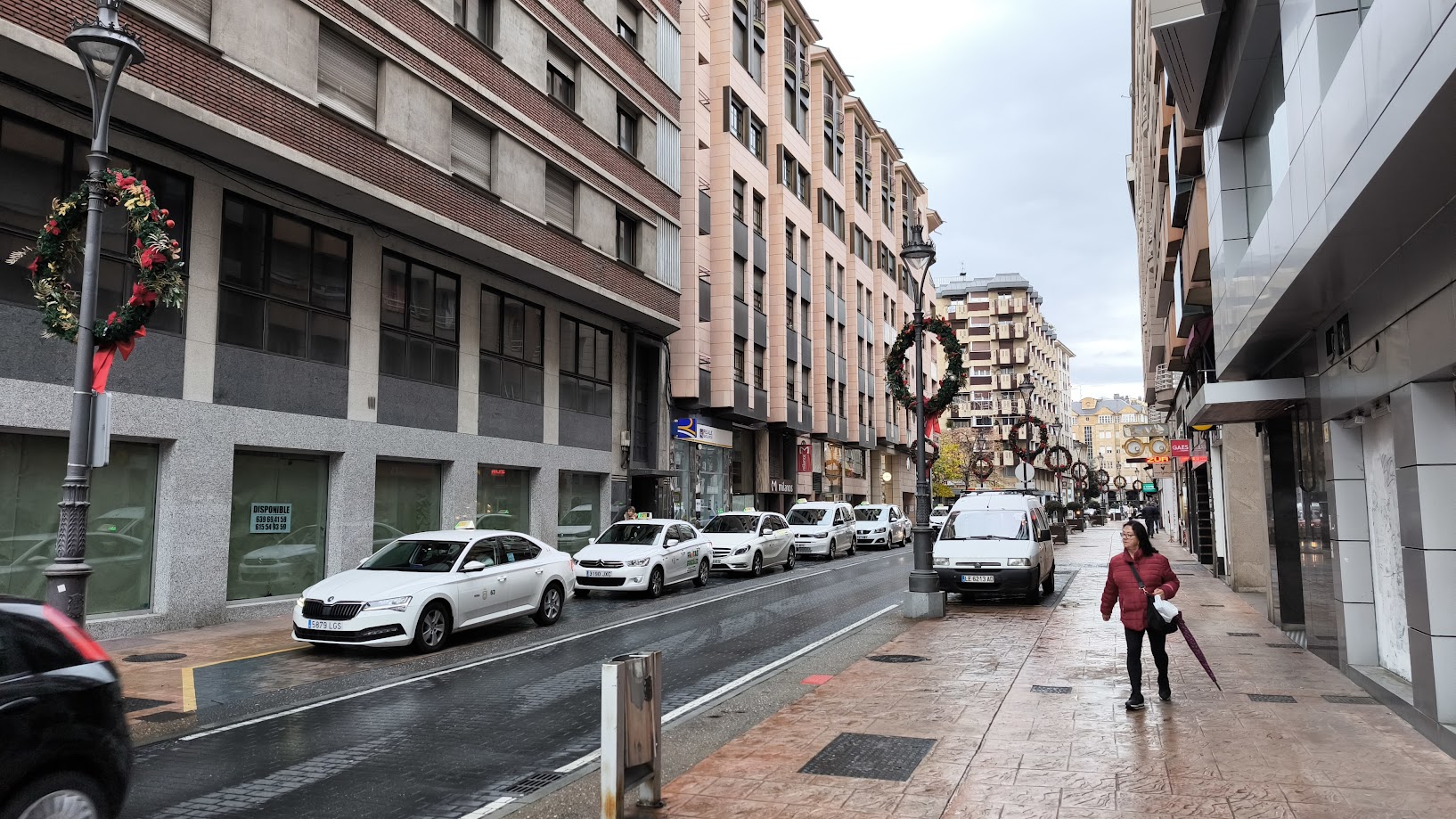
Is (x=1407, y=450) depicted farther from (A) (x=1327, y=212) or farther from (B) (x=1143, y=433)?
(B) (x=1143, y=433)

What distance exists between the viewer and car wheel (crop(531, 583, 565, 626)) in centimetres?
1483

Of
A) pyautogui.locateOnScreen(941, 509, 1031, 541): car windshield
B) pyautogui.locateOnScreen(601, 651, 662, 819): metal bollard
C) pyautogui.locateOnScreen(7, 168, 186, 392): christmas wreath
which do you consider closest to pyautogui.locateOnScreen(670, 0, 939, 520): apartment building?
pyautogui.locateOnScreen(941, 509, 1031, 541): car windshield

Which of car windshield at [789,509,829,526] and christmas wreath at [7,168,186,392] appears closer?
christmas wreath at [7,168,186,392]

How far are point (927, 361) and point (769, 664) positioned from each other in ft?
200

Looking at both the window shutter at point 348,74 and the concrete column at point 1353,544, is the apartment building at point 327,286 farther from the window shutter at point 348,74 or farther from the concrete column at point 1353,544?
the concrete column at point 1353,544

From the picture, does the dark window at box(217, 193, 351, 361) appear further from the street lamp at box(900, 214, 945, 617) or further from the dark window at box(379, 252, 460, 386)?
the street lamp at box(900, 214, 945, 617)

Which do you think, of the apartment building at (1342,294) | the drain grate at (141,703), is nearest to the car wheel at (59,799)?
the drain grate at (141,703)

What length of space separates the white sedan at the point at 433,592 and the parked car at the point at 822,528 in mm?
16144

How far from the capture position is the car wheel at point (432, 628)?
1209 centimetres

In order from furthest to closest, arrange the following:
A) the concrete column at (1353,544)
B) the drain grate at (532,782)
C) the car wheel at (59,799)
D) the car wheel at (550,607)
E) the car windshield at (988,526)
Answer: the car windshield at (988,526) < the car wheel at (550,607) < the concrete column at (1353,544) < the drain grate at (532,782) < the car wheel at (59,799)

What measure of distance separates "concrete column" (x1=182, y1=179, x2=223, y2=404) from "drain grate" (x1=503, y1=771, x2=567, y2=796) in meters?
10.5

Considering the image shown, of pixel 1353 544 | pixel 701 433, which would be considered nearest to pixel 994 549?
pixel 1353 544

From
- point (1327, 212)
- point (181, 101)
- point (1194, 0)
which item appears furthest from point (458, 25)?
point (1327, 212)

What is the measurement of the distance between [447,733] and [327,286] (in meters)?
11.6
